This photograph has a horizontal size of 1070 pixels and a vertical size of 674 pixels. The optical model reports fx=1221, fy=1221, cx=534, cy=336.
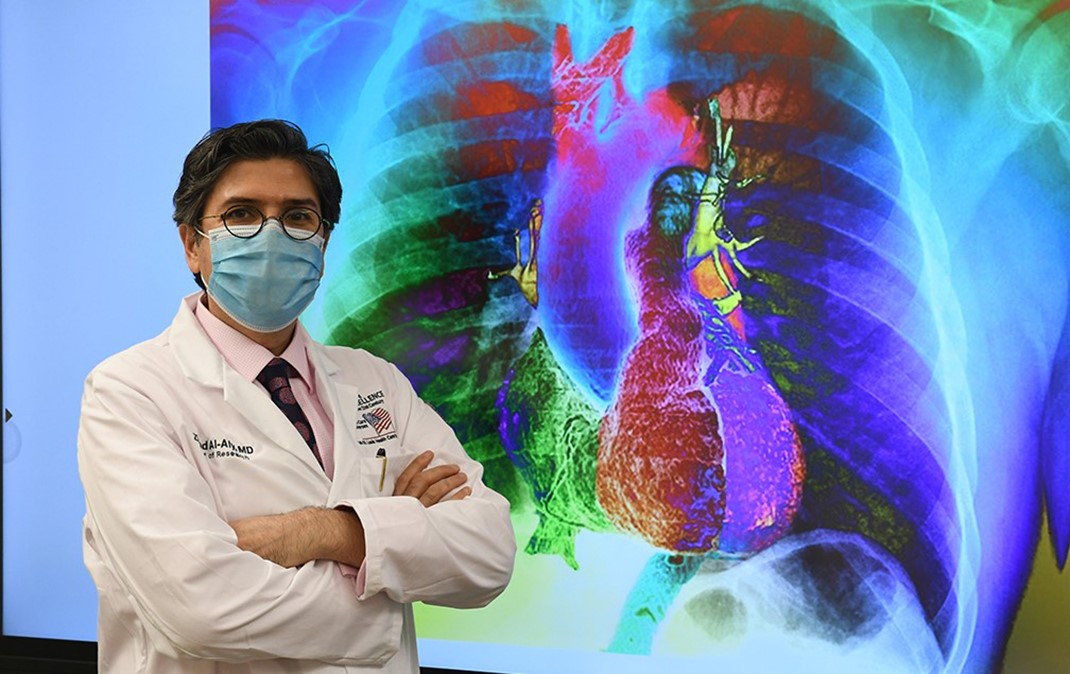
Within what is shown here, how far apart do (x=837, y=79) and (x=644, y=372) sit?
720 millimetres

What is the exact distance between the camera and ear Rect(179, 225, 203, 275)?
1.94 m

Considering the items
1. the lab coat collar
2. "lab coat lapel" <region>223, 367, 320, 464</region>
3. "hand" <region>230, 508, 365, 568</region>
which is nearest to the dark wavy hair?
the lab coat collar

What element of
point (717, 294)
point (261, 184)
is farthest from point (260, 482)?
point (717, 294)

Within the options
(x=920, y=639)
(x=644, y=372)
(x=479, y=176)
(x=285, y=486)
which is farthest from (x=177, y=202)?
(x=920, y=639)

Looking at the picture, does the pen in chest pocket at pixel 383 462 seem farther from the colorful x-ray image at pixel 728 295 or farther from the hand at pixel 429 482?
the colorful x-ray image at pixel 728 295

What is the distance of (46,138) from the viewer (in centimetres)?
311

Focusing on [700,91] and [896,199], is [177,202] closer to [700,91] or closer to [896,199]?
[700,91]

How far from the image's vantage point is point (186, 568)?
1.65m

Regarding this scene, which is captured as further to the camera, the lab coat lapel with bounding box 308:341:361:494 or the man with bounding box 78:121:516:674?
the lab coat lapel with bounding box 308:341:361:494

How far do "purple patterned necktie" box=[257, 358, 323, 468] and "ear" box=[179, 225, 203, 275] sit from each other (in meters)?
0.20

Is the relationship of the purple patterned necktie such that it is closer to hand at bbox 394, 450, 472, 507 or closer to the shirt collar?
the shirt collar

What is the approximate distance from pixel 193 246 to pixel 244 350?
194 millimetres

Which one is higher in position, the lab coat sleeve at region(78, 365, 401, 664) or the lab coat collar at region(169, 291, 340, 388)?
the lab coat collar at region(169, 291, 340, 388)

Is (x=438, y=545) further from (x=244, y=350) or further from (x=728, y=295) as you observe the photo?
(x=728, y=295)
